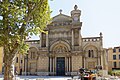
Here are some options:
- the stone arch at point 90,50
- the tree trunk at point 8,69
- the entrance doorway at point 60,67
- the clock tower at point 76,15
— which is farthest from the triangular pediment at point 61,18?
the tree trunk at point 8,69

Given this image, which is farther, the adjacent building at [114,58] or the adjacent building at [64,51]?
the adjacent building at [114,58]

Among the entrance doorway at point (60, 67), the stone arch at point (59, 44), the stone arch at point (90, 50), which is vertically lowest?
the entrance doorway at point (60, 67)

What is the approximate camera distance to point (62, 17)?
136ft

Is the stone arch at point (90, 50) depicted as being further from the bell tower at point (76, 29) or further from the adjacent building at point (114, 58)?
the adjacent building at point (114, 58)

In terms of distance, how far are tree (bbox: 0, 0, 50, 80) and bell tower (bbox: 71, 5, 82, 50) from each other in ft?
82.9

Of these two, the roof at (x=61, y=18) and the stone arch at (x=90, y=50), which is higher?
the roof at (x=61, y=18)

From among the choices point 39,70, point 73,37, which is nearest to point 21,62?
point 39,70

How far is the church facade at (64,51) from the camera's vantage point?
38.3m

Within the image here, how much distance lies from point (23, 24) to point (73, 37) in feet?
86.5

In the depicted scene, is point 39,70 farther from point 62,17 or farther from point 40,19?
point 40,19

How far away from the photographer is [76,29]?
1563 inches

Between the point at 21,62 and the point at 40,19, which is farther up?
the point at 40,19

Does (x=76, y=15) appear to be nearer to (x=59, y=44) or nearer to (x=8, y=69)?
(x=59, y=44)

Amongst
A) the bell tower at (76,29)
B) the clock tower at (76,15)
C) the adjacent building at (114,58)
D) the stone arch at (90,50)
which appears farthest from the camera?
the adjacent building at (114,58)
